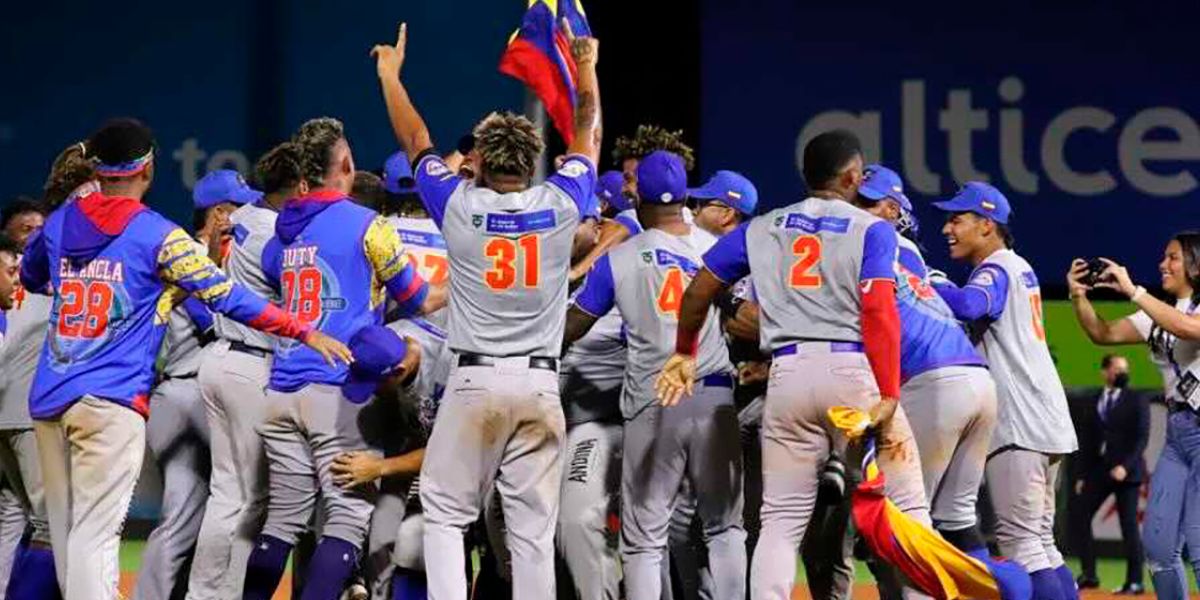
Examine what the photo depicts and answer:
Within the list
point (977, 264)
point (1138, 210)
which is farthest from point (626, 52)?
point (977, 264)

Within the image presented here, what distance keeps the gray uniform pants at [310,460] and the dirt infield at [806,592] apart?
233 cm

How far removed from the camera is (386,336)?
7672 mm

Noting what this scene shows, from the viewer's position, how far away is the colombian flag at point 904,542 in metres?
7.36

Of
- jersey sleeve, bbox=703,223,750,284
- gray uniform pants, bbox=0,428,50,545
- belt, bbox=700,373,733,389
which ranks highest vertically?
jersey sleeve, bbox=703,223,750,284

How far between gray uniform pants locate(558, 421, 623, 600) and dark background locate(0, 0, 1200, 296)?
505cm

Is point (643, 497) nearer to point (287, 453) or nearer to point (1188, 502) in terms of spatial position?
point (287, 453)

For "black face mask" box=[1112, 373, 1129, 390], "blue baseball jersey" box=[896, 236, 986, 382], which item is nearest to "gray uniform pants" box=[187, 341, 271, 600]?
"blue baseball jersey" box=[896, 236, 986, 382]

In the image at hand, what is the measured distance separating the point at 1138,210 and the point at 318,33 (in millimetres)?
5255

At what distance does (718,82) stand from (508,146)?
6189mm

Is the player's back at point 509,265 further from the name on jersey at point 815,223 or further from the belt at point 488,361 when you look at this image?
the name on jersey at point 815,223

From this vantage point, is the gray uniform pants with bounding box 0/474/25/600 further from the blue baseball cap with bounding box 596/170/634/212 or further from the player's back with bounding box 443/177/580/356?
the blue baseball cap with bounding box 596/170/634/212

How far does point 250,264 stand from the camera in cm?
830

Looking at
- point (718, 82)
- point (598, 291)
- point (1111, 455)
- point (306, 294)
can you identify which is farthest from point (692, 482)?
point (718, 82)

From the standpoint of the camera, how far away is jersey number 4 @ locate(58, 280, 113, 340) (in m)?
7.32
